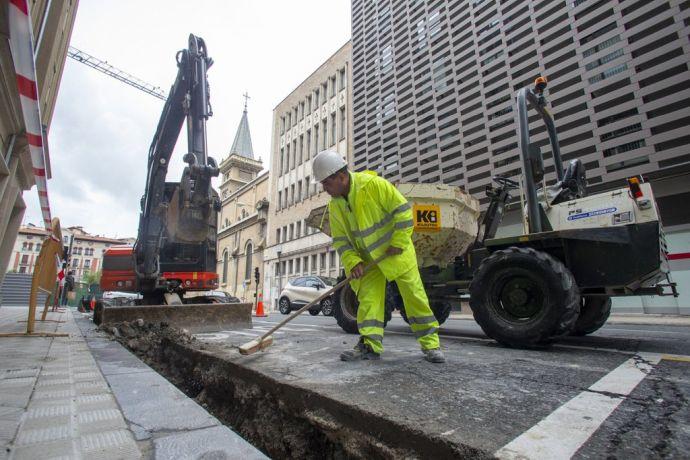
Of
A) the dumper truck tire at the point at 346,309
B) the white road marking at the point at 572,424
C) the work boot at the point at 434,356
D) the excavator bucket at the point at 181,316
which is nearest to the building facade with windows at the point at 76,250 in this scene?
the excavator bucket at the point at 181,316

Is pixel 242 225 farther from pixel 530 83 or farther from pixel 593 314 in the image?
pixel 593 314

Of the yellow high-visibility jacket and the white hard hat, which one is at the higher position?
the white hard hat

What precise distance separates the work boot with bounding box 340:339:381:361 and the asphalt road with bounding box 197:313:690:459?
5.5 inches

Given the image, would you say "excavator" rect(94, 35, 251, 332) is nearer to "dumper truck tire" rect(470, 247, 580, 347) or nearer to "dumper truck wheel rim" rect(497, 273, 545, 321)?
"dumper truck tire" rect(470, 247, 580, 347)

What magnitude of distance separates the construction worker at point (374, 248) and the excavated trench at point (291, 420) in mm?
802

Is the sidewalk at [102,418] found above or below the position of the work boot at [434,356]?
below

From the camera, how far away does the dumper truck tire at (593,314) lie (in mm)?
4191

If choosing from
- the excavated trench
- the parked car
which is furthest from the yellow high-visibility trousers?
the parked car

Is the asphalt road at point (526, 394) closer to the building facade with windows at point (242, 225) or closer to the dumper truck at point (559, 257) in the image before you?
the dumper truck at point (559, 257)

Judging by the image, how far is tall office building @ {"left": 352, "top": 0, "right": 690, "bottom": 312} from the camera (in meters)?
9.45

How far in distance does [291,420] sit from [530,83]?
13.5 metres

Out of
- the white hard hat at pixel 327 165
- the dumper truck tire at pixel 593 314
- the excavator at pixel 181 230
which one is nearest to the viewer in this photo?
the white hard hat at pixel 327 165

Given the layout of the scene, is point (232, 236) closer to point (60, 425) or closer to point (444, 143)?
point (444, 143)

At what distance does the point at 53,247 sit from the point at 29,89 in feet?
11.2
